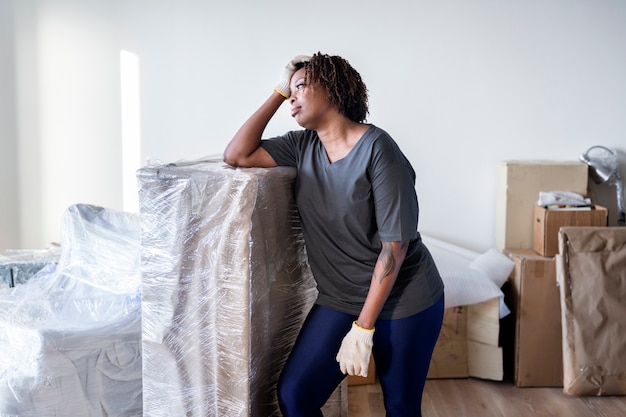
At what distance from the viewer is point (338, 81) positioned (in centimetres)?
177

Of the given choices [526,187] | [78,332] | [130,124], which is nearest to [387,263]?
[78,332]

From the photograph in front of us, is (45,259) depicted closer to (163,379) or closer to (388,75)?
(163,379)

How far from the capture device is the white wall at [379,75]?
3457mm

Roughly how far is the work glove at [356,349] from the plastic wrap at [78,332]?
0.91m

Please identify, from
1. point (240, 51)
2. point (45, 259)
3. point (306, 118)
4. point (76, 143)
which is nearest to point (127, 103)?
point (76, 143)

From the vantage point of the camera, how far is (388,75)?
11.4 feet

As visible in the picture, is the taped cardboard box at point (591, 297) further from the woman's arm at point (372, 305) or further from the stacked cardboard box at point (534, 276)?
the woman's arm at point (372, 305)

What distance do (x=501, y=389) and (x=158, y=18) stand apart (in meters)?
2.42

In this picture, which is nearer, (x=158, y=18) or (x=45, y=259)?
(x=45, y=259)

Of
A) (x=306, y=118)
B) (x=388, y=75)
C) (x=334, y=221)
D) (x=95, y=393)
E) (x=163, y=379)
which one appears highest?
(x=388, y=75)

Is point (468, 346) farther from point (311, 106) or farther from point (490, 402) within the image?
→ point (311, 106)

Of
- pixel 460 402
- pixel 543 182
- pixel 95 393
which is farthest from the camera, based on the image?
pixel 543 182

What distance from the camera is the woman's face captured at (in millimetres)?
1764

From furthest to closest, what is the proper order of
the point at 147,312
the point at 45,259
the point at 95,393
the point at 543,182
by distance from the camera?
the point at 543,182, the point at 45,259, the point at 95,393, the point at 147,312
